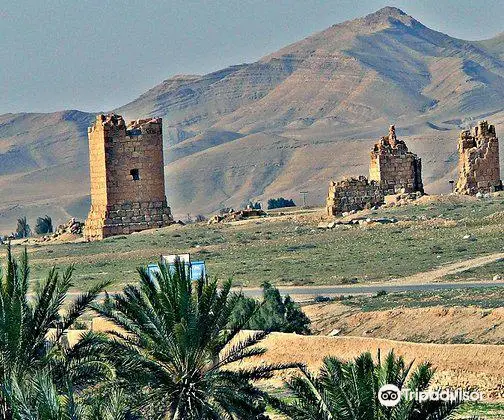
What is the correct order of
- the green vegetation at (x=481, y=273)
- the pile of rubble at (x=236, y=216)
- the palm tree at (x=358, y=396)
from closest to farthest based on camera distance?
the palm tree at (x=358, y=396)
the green vegetation at (x=481, y=273)
the pile of rubble at (x=236, y=216)

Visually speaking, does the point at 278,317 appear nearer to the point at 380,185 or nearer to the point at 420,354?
the point at 420,354

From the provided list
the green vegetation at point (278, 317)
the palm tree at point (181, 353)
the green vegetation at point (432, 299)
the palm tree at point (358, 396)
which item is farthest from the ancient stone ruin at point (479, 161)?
the palm tree at point (358, 396)

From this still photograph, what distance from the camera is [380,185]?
173 feet

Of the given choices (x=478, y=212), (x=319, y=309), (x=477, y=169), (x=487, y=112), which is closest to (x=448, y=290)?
(x=319, y=309)

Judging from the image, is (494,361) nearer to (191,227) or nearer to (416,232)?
(416,232)

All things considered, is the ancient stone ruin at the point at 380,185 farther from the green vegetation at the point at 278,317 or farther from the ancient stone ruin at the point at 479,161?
the green vegetation at the point at 278,317

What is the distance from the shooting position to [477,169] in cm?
5209

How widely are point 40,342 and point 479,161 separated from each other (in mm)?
32598

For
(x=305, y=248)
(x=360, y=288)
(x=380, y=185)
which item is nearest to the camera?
(x=360, y=288)

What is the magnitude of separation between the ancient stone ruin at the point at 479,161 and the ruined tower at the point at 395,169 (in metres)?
1.39

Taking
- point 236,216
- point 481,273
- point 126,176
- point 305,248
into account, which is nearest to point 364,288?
point 481,273

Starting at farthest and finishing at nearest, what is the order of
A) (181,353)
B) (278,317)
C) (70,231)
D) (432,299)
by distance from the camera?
(70,231), (432,299), (278,317), (181,353)

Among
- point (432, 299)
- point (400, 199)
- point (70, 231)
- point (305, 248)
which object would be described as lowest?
point (432, 299)

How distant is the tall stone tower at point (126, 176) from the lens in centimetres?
5297
